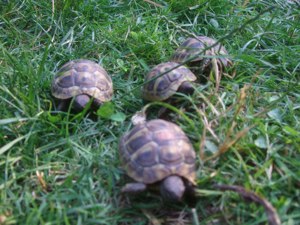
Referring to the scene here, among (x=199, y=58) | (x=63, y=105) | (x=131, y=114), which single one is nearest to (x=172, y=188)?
(x=131, y=114)

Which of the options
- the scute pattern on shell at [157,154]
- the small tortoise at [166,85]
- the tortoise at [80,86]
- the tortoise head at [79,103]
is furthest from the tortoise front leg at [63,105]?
the scute pattern on shell at [157,154]

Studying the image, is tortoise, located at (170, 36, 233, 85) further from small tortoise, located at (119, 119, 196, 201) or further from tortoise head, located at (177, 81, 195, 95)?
small tortoise, located at (119, 119, 196, 201)

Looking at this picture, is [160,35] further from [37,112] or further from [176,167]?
[176,167]

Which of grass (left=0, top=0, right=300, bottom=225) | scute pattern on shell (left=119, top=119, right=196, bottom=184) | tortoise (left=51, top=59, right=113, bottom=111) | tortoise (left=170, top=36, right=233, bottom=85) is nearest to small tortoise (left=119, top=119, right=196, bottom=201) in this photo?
scute pattern on shell (left=119, top=119, right=196, bottom=184)

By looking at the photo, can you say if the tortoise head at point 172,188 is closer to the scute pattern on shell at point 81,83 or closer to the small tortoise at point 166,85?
the small tortoise at point 166,85

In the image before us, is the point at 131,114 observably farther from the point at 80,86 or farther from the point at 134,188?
the point at 134,188
